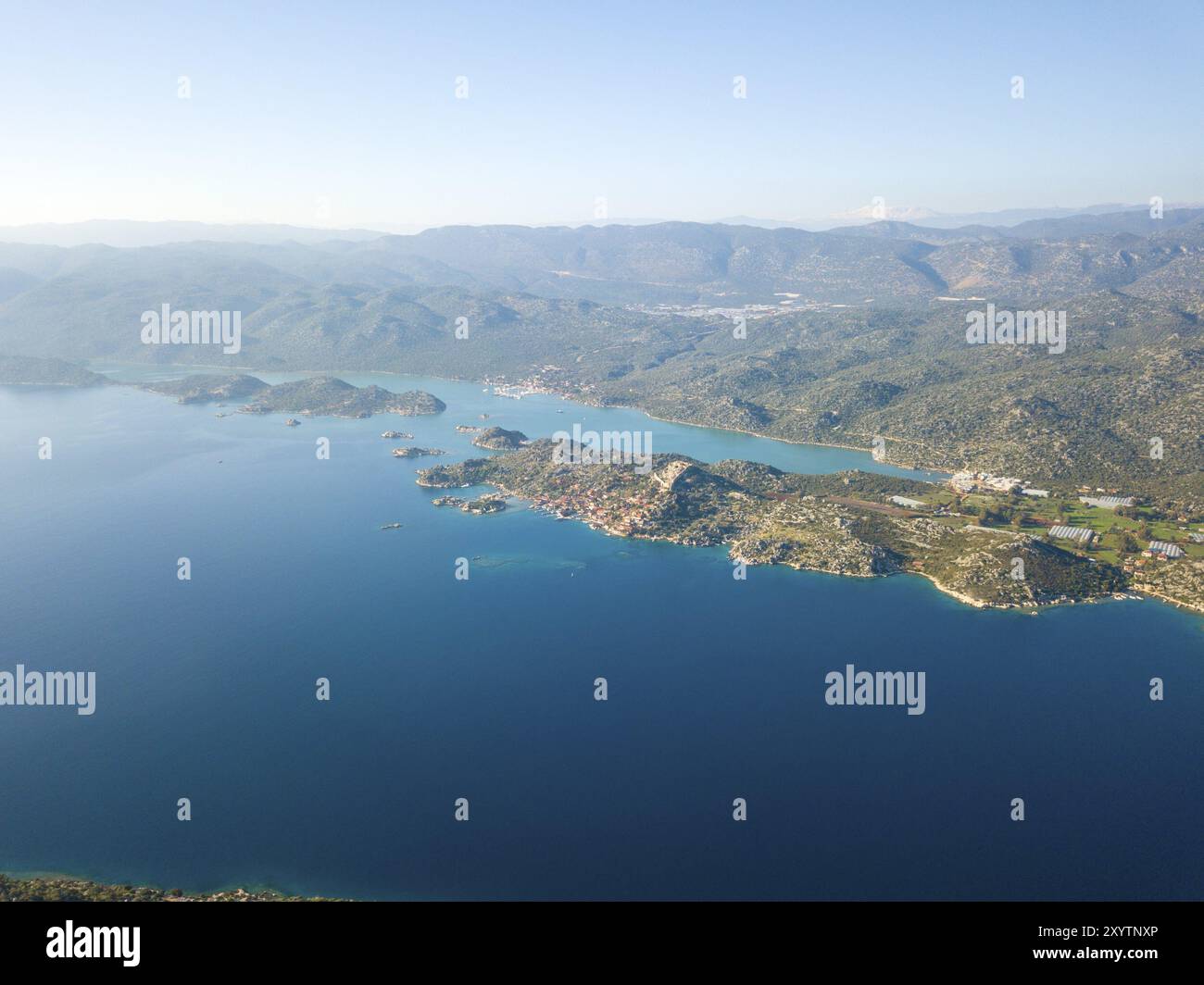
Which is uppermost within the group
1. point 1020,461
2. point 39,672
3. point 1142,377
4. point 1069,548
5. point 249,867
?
point 1142,377

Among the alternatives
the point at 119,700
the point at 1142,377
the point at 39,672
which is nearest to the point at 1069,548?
the point at 1142,377

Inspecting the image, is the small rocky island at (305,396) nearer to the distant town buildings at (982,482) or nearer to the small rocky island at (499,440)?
the small rocky island at (499,440)

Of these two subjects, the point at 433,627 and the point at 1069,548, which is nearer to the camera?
the point at 433,627

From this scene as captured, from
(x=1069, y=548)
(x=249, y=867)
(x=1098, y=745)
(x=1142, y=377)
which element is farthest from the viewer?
(x=1142, y=377)

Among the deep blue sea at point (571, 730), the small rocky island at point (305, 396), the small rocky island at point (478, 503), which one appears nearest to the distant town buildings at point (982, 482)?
the deep blue sea at point (571, 730)

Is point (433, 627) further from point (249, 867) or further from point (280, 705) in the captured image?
point (249, 867)

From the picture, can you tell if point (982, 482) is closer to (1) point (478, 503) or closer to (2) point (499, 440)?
(1) point (478, 503)

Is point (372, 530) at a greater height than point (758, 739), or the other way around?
point (372, 530)
